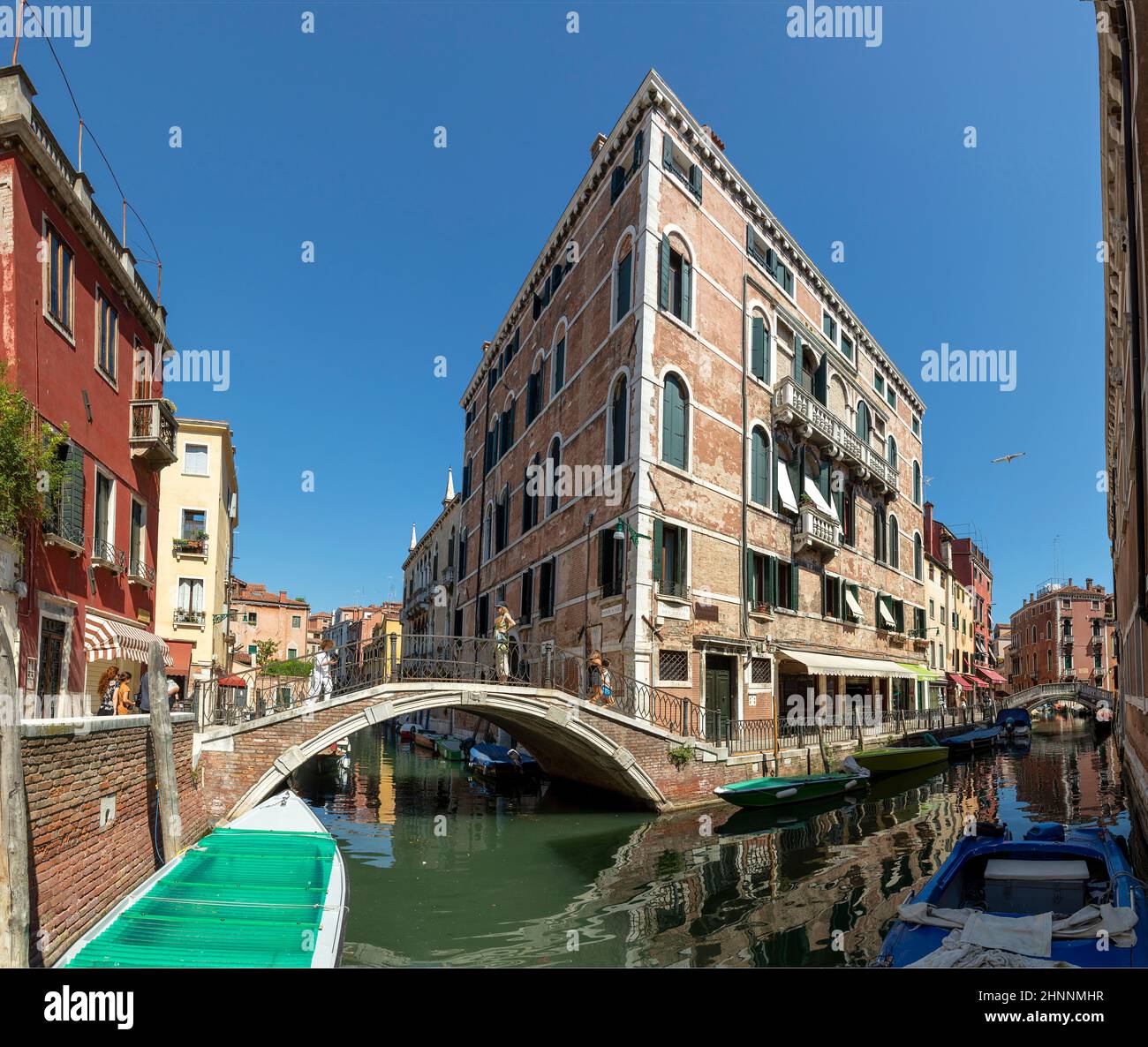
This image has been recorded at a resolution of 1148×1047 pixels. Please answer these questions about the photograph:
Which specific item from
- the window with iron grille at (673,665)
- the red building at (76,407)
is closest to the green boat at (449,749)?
the window with iron grille at (673,665)

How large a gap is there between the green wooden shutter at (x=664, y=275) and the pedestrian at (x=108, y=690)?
1300 centimetres

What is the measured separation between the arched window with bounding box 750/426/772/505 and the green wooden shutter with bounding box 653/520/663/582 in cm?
404

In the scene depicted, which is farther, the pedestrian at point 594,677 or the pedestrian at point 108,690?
the pedestrian at point 594,677

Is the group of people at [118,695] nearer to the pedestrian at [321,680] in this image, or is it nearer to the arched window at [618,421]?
the pedestrian at [321,680]

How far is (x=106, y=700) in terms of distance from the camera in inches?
478

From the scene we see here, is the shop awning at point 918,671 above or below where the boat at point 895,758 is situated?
above

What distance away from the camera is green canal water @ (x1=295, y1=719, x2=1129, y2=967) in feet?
26.8

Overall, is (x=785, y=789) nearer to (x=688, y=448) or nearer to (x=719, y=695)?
(x=719, y=695)

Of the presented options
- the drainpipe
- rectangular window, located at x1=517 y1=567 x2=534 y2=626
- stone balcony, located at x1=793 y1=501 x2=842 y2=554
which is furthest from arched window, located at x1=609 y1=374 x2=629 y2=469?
the drainpipe

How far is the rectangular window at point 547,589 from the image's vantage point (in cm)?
2117

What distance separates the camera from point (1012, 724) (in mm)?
35656

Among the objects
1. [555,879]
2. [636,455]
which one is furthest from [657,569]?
[555,879]
